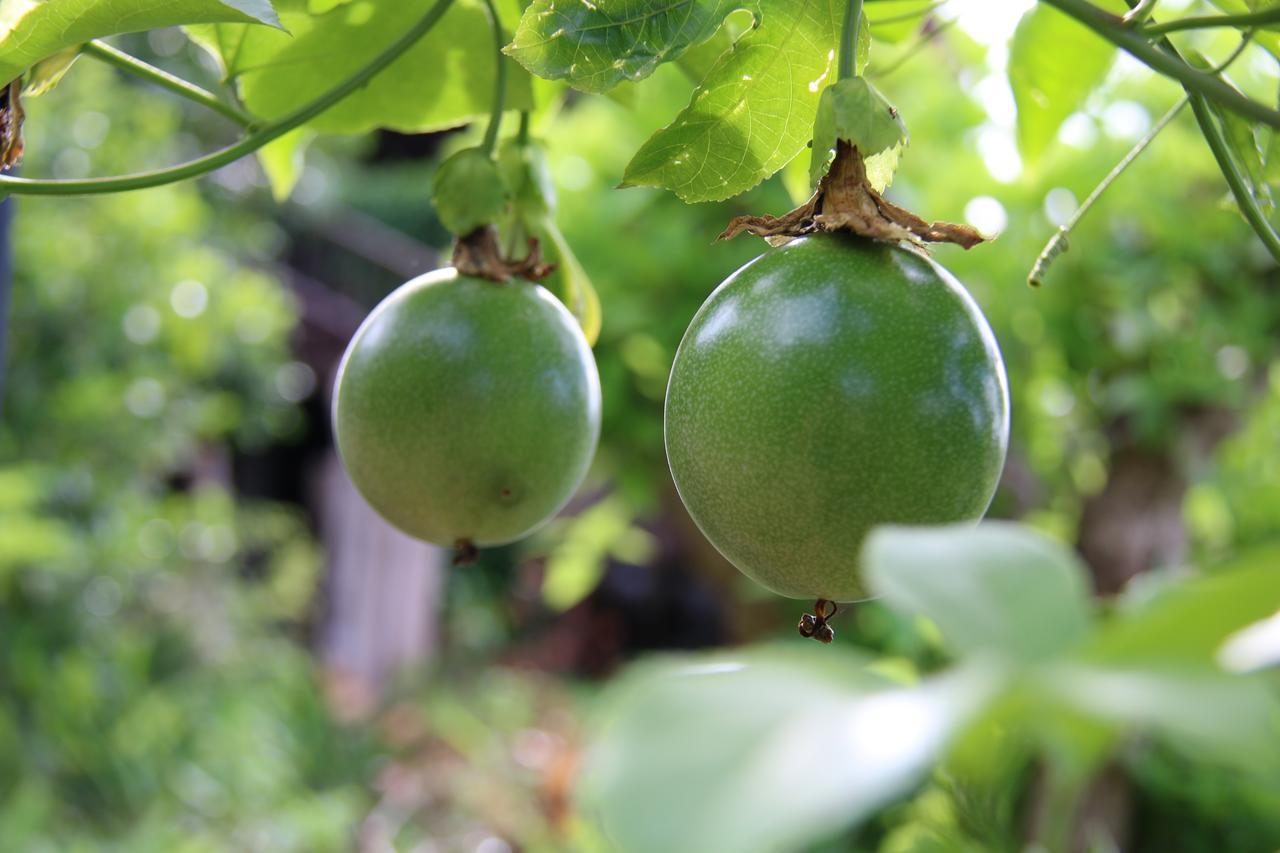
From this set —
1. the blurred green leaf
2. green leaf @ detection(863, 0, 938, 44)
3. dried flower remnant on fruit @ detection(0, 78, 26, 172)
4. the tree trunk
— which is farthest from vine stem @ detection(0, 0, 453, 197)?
the tree trunk

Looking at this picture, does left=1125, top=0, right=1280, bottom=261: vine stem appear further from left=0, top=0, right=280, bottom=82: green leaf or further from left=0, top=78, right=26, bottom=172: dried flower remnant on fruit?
left=0, top=78, right=26, bottom=172: dried flower remnant on fruit

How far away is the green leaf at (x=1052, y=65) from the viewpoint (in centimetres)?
69

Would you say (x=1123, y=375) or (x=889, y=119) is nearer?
(x=889, y=119)

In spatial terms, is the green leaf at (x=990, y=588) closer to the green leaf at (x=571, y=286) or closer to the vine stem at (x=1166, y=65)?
the vine stem at (x=1166, y=65)

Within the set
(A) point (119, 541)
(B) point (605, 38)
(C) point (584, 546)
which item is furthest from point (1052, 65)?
(A) point (119, 541)

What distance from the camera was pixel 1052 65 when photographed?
71 centimetres

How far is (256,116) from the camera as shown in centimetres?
68

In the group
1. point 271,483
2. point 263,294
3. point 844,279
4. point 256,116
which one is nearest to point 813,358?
point 844,279

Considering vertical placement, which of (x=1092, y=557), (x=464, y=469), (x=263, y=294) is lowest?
(x=263, y=294)

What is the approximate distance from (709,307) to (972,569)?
0.31 metres

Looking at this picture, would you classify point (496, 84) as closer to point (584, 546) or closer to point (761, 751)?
point (761, 751)

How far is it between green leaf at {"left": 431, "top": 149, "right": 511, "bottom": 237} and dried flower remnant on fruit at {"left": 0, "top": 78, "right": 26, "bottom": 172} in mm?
210

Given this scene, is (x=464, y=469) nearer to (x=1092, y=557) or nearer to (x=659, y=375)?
(x=659, y=375)

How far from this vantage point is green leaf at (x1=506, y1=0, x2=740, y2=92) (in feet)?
1.44
